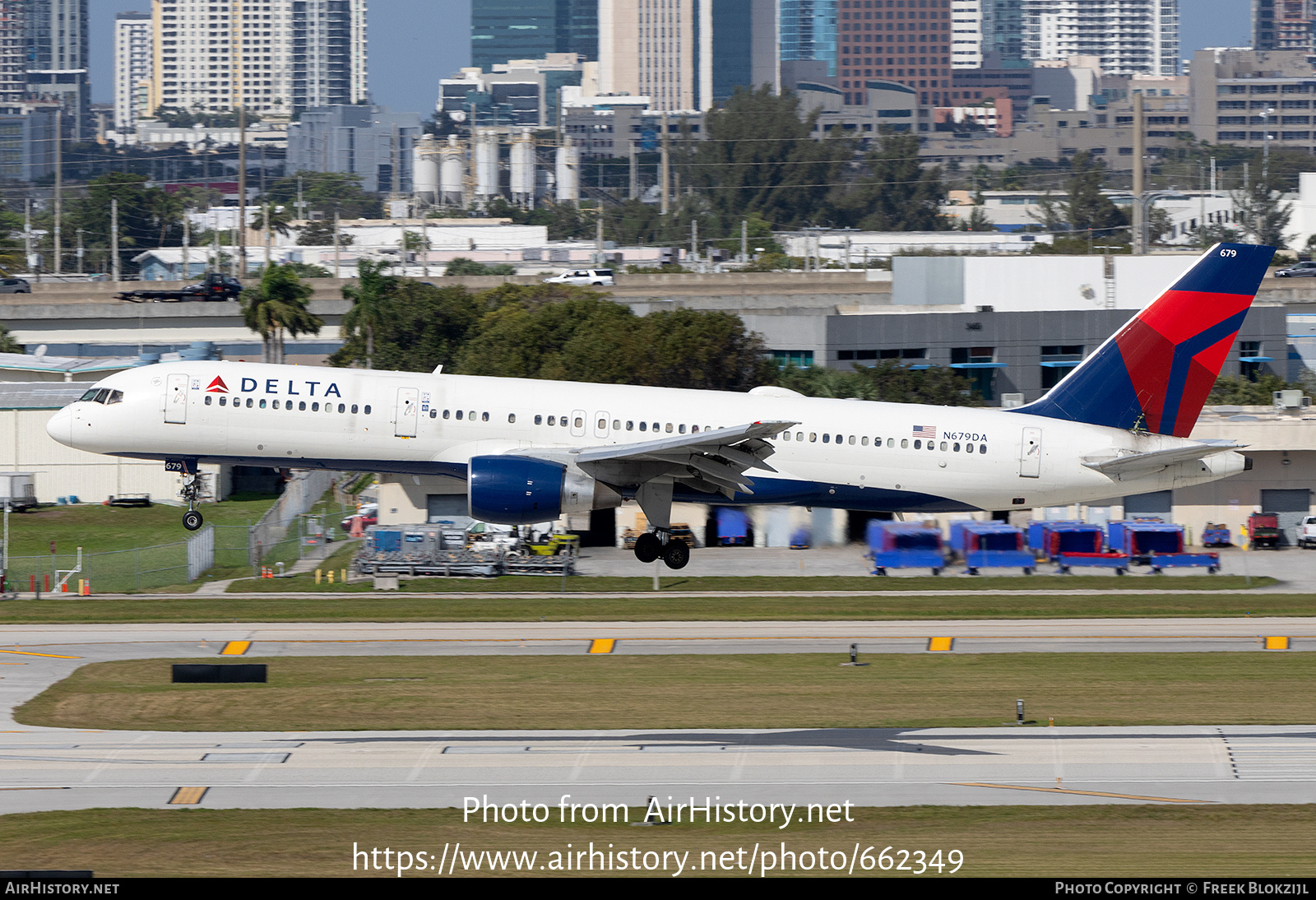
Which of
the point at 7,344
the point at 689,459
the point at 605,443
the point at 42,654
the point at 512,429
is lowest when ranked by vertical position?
the point at 42,654

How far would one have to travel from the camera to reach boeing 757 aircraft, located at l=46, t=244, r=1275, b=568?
136ft

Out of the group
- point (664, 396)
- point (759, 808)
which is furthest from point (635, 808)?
point (664, 396)

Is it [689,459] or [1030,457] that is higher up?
[689,459]

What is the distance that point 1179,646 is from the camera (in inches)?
2344

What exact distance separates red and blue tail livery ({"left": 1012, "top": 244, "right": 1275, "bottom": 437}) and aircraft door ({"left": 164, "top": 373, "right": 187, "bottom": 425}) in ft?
81.4

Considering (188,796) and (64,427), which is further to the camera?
(64,427)

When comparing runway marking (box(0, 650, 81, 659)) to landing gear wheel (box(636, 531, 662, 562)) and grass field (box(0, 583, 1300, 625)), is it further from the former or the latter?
landing gear wheel (box(636, 531, 662, 562))

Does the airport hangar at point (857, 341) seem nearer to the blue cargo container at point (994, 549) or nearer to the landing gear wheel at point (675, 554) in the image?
the blue cargo container at point (994, 549)

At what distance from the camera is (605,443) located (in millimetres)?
43062

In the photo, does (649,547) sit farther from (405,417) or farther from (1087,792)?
(1087,792)

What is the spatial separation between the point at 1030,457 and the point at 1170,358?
621 centimetres

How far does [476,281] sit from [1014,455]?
127283mm

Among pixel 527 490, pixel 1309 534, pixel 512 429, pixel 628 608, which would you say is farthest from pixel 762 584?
pixel 527 490

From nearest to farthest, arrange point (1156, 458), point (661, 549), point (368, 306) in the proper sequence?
point (661, 549), point (1156, 458), point (368, 306)
